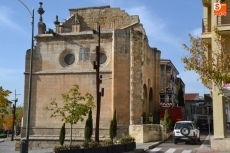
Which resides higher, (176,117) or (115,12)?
(115,12)

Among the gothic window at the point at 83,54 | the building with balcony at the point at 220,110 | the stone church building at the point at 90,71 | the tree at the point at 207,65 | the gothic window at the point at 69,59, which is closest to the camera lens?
the tree at the point at 207,65

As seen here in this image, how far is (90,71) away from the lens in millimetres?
32281

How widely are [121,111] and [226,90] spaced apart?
40.8 feet

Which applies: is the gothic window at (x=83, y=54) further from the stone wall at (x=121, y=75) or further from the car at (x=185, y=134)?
the car at (x=185, y=134)

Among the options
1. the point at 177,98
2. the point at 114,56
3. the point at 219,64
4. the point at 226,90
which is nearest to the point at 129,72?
the point at 114,56

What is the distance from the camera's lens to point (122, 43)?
104 feet

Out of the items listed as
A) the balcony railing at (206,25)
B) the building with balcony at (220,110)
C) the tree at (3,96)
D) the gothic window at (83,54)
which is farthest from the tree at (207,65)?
the gothic window at (83,54)

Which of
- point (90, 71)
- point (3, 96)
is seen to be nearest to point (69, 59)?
point (90, 71)

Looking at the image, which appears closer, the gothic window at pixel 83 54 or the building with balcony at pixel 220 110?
the building with balcony at pixel 220 110

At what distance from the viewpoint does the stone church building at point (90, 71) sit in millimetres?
30875

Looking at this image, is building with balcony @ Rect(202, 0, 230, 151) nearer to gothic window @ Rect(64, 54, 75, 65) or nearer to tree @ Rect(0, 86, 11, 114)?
tree @ Rect(0, 86, 11, 114)

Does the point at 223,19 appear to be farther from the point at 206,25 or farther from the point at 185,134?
the point at 185,134

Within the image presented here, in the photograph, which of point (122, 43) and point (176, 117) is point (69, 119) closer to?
point (122, 43)

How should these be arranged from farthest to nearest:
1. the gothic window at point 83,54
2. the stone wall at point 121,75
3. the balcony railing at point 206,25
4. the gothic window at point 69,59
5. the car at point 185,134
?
the gothic window at point 69,59, the gothic window at point 83,54, the stone wall at point 121,75, the car at point 185,134, the balcony railing at point 206,25
